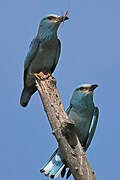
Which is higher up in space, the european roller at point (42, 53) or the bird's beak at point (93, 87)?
the european roller at point (42, 53)

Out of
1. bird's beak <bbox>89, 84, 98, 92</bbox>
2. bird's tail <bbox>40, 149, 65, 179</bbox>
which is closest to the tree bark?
bird's tail <bbox>40, 149, 65, 179</bbox>

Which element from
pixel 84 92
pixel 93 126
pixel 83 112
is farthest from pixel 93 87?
pixel 93 126

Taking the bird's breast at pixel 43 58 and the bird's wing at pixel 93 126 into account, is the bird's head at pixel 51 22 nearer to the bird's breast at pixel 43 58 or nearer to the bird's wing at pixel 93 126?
the bird's breast at pixel 43 58

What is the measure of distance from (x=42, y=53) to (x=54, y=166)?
2.12 m

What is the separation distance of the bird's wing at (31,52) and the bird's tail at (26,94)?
36cm

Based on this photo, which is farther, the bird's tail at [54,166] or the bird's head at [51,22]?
the bird's head at [51,22]

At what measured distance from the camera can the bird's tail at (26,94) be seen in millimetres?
7000

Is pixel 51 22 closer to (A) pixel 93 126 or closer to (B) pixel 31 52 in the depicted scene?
(B) pixel 31 52

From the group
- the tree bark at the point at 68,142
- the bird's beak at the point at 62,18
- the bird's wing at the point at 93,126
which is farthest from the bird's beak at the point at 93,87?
the bird's beak at the point at 62,18

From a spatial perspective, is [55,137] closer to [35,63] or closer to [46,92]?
[46,92]

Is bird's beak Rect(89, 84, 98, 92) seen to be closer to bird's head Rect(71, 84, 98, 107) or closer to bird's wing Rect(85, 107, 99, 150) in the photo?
bird's head Rect(71, 84, 98, 107)

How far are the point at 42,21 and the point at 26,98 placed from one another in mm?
1339

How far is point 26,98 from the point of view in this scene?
6.99m

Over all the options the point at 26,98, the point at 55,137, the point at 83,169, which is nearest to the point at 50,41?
the point at 26,98
